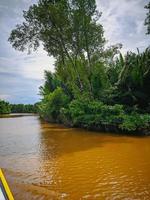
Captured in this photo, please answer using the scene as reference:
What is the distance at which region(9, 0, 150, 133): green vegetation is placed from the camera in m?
16.0

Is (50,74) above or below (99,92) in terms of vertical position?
above

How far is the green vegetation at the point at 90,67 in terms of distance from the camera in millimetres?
16047

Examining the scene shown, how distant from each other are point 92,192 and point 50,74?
1360 inches

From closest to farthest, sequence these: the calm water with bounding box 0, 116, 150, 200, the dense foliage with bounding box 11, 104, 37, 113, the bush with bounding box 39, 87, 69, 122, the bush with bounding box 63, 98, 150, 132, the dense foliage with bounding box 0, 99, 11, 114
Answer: the calm water with bounding box 0, 116, 150, 200 < the bush with bounding box 63, 98, 150, 132 < the bush with bounding box 39, 87, 69, 122 < the dense foliage with bounding box 0, 99, 11, 114 < the dense foliage with bounding box 11, 104, 37, 113

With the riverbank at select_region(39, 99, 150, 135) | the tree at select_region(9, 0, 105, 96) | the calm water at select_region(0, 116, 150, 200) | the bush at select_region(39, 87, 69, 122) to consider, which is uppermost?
the tree at select_region(9, 0, 105, 96)

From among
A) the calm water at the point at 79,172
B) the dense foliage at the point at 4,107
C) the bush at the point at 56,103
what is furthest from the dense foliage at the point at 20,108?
the calm water at the point at 79,172

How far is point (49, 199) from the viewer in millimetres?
4840

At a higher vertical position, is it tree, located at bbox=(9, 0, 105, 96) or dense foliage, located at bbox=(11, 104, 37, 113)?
tree, located at bbox=(9, 0, 105, 96)

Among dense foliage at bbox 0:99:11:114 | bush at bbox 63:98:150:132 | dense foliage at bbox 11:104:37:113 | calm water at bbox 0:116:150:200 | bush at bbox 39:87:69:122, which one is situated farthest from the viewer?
dense foliage at bbox 11:104:37:113

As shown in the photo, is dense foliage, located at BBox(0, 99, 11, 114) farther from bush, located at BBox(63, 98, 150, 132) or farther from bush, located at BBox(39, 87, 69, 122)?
bush, located at BBox(63, 98, 150, 132)

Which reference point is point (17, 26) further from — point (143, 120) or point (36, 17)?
point (143, 120)

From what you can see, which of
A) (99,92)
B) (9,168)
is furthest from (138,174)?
(99,92)

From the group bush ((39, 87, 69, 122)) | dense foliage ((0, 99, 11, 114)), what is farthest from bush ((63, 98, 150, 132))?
dense foliage ((0, 99, 11, 114))

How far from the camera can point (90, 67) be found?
21188 mm
